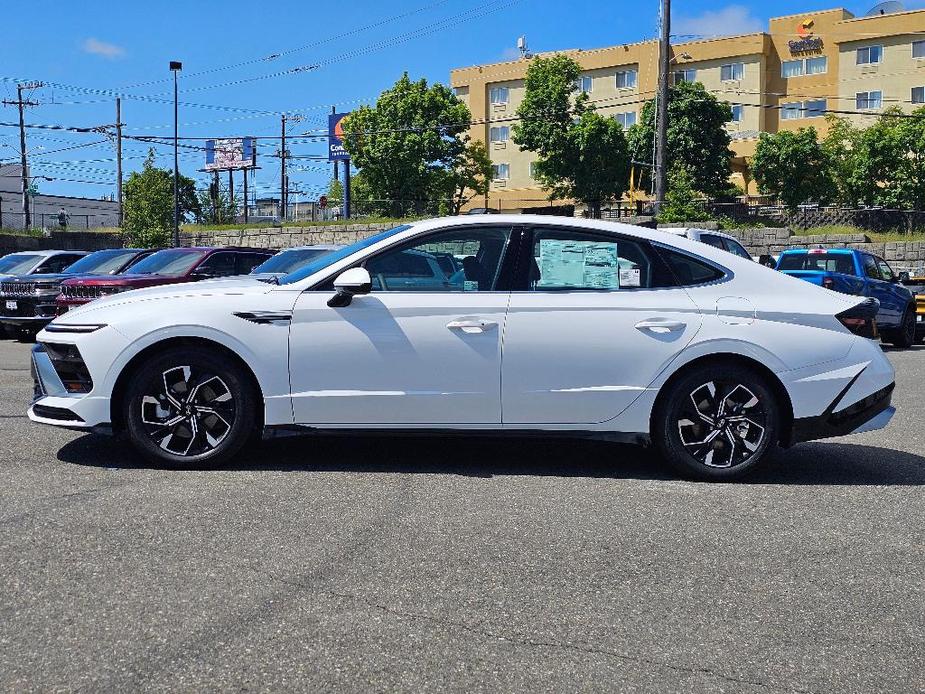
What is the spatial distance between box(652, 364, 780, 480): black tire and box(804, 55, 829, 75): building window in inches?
2657

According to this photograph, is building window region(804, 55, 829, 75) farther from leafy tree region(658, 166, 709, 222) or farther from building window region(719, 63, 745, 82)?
leafy tree region(658, 166, 709, 222)

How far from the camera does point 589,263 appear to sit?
247 inches

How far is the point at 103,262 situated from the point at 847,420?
51.4 feet

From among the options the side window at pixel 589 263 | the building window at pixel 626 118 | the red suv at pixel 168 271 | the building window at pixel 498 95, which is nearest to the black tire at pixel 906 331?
the red suv at pixel 168 271

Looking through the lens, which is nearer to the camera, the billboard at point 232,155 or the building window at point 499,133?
the building window at point 499,133

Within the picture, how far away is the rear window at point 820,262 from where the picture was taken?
18219mm

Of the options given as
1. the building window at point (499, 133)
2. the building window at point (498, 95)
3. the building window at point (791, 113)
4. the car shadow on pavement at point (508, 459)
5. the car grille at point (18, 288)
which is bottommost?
the car shadow on pavement at point (508, 459)

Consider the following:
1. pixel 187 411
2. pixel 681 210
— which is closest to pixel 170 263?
pixel 187 411

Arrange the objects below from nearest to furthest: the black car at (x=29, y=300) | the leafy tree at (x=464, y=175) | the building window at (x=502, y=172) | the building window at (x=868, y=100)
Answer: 1. the black car at (x=29, y=300)
2. the leafy tree at (x=464, y=175)
3. the building window at (x=868, y=100)
4. the building window at (x=502, y=172)

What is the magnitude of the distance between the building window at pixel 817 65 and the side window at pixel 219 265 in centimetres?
5954

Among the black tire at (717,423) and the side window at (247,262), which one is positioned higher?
the side window at (247,262)

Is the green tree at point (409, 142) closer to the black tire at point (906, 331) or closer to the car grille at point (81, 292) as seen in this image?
the black tire at point (906, 331)

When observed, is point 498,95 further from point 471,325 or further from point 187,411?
point 187,411

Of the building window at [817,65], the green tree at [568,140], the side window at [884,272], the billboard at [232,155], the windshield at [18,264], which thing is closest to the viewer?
the side window at [884,272]
